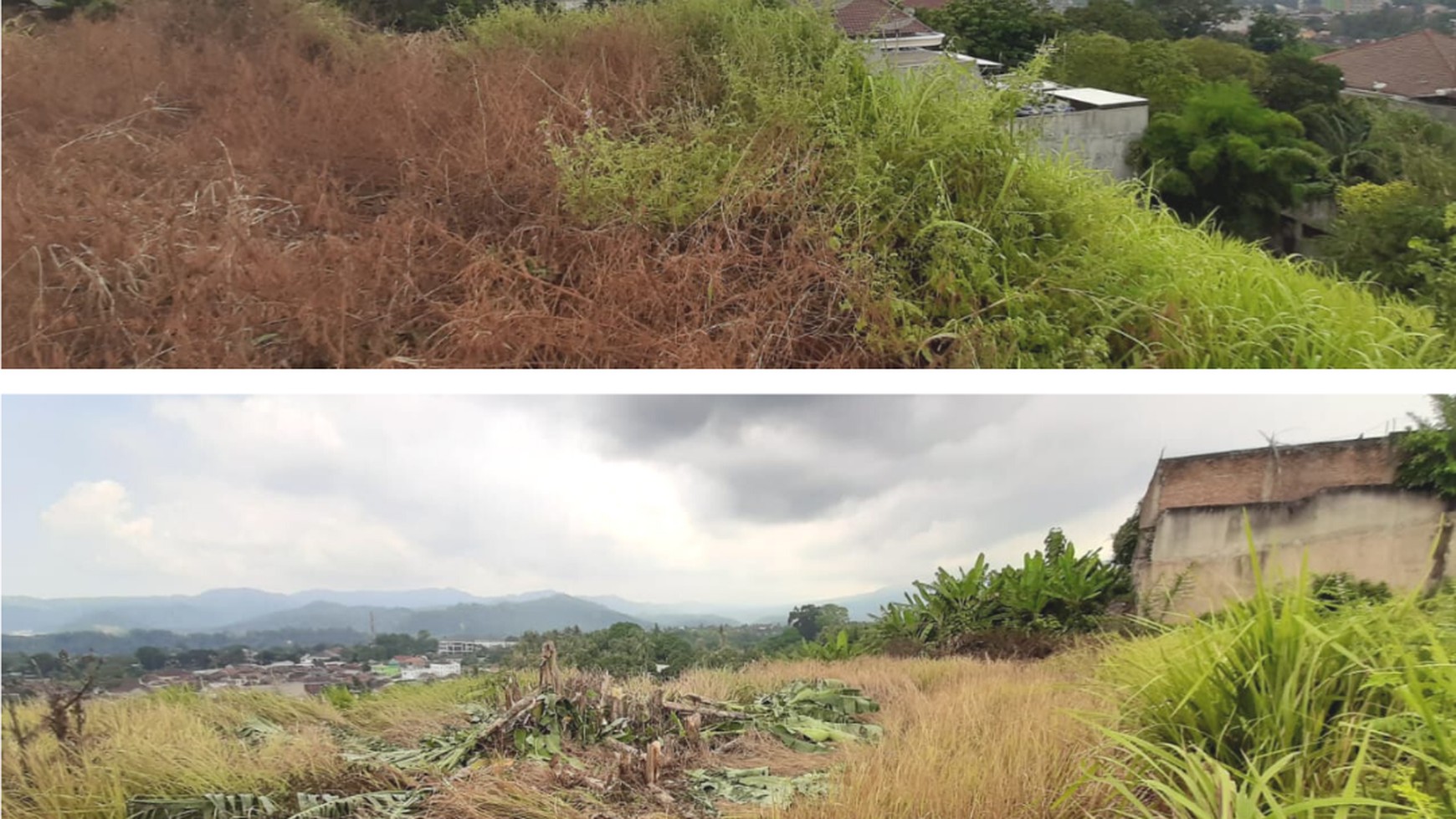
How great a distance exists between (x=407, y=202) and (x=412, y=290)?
52 cm

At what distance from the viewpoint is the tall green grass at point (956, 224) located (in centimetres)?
261

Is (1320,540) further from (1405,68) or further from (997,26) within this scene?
(1405,68)

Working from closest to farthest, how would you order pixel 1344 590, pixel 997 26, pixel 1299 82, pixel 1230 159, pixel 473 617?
pixel 1344 590 → pixel 473 617 → pixel 997 26 → pixel 1230 159 → pixel 1299 82

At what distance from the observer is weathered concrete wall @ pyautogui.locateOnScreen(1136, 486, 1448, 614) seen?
1896 mm

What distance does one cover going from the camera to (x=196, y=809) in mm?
1864

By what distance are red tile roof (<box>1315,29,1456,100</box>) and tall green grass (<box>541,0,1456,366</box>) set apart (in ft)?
5.35

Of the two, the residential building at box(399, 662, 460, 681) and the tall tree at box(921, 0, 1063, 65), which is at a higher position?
the tall tree at box(921, 0, 1063, 65)

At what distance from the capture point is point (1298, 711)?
171cm

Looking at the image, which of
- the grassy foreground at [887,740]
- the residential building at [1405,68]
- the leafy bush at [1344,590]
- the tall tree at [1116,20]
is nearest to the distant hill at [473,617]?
the grassy foreground at [887,740]

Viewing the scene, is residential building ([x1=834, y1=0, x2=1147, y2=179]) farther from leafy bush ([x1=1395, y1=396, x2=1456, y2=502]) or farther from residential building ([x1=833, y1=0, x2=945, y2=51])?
leafy bush ([x1=1395, y1=396, x2=1456, y2=502])

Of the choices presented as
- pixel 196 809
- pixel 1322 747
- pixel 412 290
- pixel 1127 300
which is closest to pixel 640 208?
pixel 412 290

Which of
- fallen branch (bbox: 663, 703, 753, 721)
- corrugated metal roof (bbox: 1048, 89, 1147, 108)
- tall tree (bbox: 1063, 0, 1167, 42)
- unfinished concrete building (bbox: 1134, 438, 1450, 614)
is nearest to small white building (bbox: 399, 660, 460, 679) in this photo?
fallen branch (bbox: 663, 703, 753, 721)

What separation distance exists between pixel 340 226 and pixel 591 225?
86cm

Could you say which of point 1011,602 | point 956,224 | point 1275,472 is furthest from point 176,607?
point 1275,472
